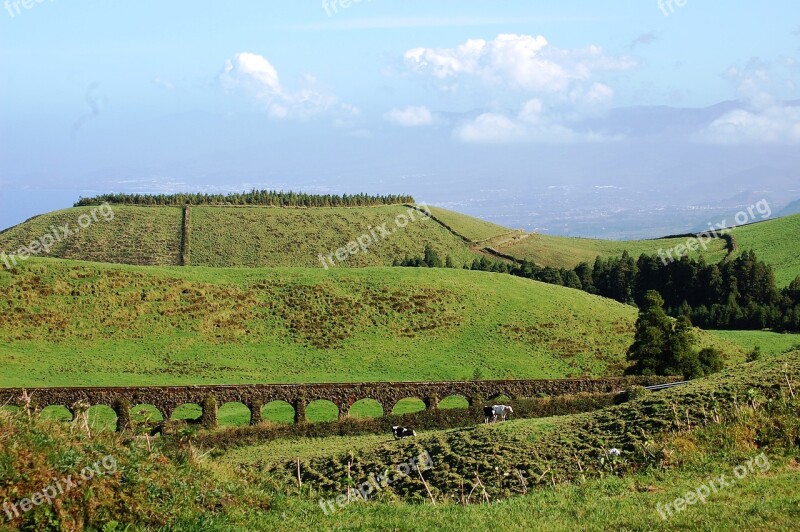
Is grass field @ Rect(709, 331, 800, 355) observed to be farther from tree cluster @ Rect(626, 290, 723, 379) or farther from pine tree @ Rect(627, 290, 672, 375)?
pine tree @ Rect(627, 290, 672, 375)

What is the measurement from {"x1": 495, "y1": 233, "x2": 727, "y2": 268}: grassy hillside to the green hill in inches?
417

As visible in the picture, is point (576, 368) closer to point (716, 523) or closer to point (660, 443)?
point (660, 443)

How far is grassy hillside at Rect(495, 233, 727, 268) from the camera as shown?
133 metres

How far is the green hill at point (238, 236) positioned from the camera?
378 feet

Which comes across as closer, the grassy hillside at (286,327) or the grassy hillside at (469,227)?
the grassy hillside at (286,327)

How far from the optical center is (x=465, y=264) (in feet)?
393

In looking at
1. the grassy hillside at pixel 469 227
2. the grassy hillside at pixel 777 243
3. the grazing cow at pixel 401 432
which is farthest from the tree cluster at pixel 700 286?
the grazing cow at pixel 401 432

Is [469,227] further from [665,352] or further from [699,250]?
[665,352]

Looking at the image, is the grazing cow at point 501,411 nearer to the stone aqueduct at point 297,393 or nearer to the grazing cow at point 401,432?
the grazing cow at point 401,432

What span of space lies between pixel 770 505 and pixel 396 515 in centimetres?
838

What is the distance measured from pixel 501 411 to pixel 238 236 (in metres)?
83.0

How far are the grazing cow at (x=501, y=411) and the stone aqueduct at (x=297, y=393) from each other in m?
8.37

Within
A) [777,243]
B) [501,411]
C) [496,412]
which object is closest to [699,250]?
[777,243]

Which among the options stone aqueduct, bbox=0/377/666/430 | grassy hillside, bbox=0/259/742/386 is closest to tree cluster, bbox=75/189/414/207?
grassy hillside, bbox=0/259/742/386
